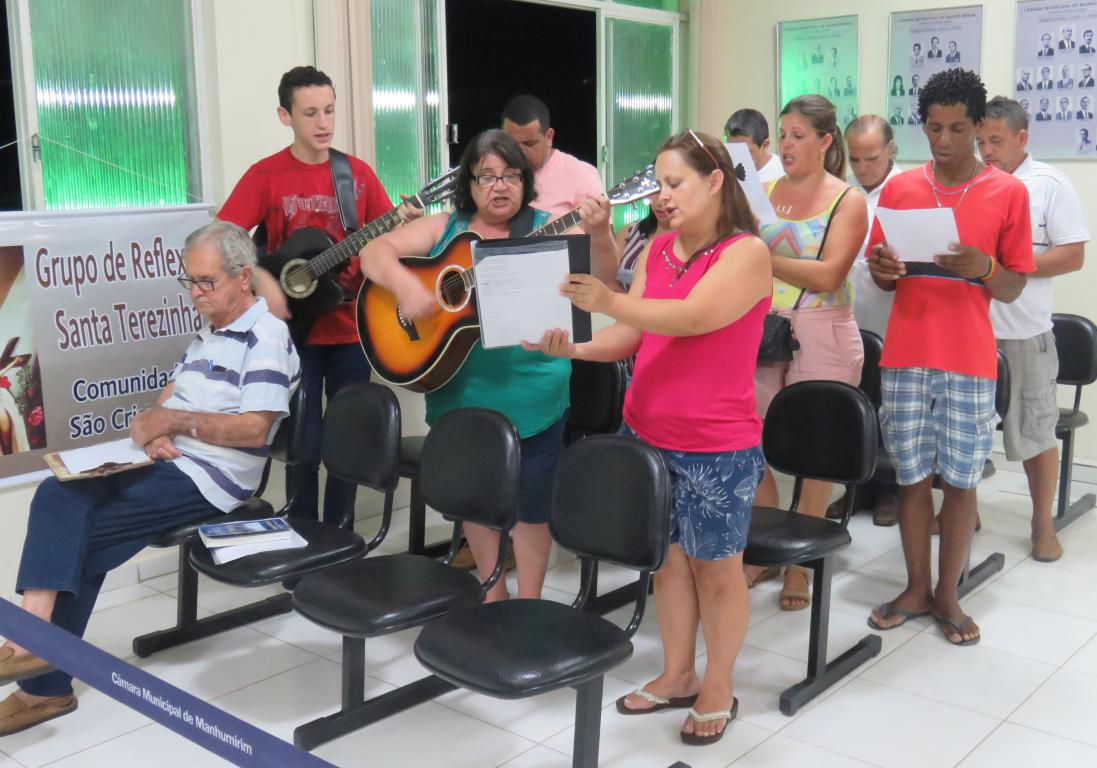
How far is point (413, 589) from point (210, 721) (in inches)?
28.2

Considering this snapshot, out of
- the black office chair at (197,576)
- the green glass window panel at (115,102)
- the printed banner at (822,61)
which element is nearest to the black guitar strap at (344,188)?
the green glass window panel at (115,102)

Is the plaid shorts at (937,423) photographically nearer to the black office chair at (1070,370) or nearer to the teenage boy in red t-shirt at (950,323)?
the teenage boy in red t-shirt at (950,323)

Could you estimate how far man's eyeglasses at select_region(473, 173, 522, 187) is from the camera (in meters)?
3.15

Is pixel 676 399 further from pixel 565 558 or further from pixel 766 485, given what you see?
pixel 565 558

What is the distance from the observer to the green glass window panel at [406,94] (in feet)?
15.8

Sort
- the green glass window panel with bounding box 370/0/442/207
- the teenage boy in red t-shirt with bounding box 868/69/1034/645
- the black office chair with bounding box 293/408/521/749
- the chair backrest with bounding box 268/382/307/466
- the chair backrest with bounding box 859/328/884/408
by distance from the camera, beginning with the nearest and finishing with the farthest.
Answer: the black office chair with bounding box 293/408/521/749
the teenage boy in red t-shirt with bounding box 868/69/1034/645
the chair backrest with bounding box 268/382/307/466
the chair backrest with bounding box 859/328/884/408
the green glass window panel with bounding box 370/0/442/207

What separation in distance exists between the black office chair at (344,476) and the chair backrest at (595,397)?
2.97 ft

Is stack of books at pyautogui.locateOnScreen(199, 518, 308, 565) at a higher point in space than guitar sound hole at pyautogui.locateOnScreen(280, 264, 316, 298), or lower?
lower

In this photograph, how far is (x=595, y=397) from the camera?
12.7 feet

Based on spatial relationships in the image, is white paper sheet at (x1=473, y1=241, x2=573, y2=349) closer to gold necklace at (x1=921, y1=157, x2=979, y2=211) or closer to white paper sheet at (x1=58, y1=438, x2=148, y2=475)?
white paper sheet at (x1=58, y1=438, x2=148, y2=475)

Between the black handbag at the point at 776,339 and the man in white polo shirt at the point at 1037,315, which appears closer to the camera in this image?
the black handbag at the point at 776,339

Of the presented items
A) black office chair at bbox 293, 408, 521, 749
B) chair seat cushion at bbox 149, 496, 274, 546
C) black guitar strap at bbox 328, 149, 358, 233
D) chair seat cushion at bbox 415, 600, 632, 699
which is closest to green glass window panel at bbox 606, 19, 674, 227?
black guitar strap at bbox 328, 149, 358, 233

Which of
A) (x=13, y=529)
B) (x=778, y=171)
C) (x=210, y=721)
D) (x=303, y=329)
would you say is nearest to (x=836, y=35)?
(x=778, y=171)

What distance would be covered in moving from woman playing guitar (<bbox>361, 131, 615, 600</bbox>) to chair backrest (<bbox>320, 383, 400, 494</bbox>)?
0.24m
